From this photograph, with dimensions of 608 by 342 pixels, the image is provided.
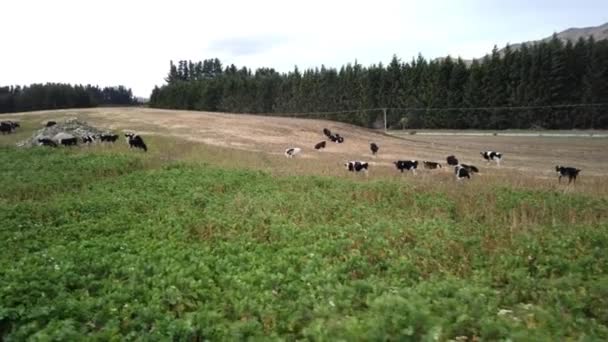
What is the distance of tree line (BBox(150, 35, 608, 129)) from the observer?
71062mm

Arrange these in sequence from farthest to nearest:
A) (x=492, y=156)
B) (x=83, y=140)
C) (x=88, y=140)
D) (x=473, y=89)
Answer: (x=473, y=89), (x=83, y=140), (x=88, y=140), (x=492, y=156)

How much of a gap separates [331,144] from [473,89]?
45.6 metres

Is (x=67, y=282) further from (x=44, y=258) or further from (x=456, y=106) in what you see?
(x=456, y=106)

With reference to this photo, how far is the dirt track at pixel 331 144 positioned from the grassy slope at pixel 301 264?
15.0 metres

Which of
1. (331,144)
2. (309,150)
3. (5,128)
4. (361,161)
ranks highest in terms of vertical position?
(5,128)

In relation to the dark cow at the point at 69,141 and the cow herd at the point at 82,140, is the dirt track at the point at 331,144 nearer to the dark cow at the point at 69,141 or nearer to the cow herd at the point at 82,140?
the cow herd at the point at 82,140

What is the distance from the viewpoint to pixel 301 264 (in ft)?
33.7

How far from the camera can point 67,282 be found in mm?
8648

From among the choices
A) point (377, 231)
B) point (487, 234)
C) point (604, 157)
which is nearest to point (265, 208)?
point (377, 231)

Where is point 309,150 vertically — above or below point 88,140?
below

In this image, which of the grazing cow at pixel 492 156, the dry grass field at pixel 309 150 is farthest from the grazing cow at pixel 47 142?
the grazing cow at pixel 492 156

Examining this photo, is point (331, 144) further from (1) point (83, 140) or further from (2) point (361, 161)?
(1) point (83, 140)

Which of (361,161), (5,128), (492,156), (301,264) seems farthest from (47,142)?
(492,156)

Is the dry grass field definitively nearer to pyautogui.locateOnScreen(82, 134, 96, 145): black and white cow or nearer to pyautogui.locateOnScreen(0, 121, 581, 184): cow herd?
pyautogui.locateOnScreen(0, 121, 581, 184): cow herd
